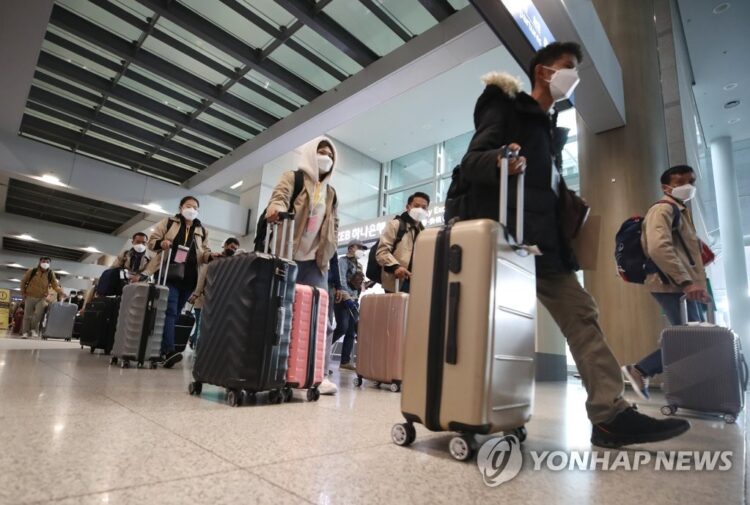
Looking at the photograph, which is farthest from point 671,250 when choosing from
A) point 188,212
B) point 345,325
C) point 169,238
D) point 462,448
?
point 169,238

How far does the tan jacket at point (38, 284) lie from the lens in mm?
9047

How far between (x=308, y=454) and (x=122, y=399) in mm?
1207

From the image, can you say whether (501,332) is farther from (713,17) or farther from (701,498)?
(713,17)

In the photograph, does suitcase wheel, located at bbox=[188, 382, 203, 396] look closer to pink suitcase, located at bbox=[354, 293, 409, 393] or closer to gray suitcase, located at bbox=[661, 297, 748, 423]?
pink suitcase, located at bbox=[354, 293, 409, 393]

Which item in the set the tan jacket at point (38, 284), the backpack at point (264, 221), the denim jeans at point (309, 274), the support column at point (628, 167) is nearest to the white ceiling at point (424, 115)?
the support column at point (628, 167)

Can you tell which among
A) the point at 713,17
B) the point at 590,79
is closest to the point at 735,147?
the point at 713,17

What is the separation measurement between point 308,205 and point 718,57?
9.82 meters

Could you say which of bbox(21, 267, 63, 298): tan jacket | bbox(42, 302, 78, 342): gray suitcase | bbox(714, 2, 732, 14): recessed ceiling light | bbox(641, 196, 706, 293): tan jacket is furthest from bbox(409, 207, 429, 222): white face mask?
bbox(42, 302, 78, 342): gray suitcase

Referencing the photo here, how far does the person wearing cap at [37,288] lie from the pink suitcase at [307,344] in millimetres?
9166

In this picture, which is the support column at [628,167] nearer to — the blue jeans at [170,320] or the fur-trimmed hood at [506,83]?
the fur-trimmed hood at [506,83]

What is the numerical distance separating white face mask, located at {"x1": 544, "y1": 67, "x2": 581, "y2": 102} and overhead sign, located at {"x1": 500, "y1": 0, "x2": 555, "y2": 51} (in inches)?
86.7

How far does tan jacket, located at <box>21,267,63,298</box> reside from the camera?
29.7 ft

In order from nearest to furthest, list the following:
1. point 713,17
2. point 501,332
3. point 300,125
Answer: point 501,332 → point 713,17 → point 300,125

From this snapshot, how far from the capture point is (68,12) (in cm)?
→ 600
